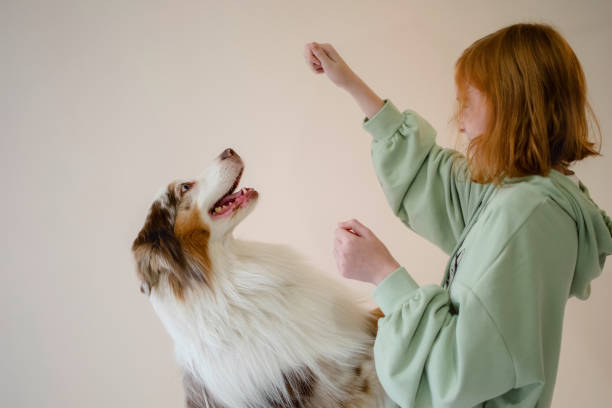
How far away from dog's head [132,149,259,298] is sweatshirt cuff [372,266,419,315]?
40cm

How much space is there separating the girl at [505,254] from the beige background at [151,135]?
88cm

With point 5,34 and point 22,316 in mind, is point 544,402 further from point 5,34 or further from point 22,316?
point 5,34

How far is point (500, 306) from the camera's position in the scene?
0.64 meters

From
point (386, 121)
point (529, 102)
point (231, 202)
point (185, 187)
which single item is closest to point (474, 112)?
point (529, 102)

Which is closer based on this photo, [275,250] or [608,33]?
[275,250]

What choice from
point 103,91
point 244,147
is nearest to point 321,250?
point 244,147

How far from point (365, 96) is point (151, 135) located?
100 cm

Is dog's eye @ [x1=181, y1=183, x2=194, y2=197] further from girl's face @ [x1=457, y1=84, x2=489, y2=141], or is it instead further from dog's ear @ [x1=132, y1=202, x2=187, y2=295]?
girl's face @ [x1=457, y1=84, x2=489, y2=141]

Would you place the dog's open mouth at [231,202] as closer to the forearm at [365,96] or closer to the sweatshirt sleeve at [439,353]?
the forearm at [365,96]

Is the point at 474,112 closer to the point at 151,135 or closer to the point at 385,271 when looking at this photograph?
the point at 385,271

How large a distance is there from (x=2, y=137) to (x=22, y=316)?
69cm

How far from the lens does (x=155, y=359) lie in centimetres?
178

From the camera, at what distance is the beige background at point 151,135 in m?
1.70

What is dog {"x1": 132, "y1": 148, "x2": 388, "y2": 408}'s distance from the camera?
→ 0.89 meters
